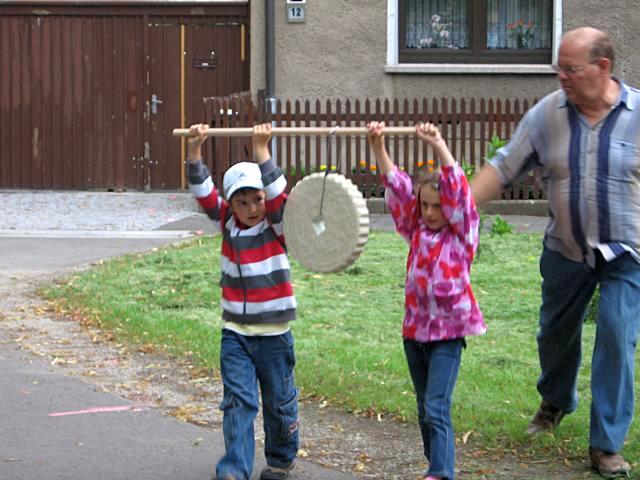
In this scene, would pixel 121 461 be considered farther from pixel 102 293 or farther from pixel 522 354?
pixel 102 293

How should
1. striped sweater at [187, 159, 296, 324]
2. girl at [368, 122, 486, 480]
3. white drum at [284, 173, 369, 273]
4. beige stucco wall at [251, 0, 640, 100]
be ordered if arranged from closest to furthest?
1. girl at [368, 122, 486, 480]
2. white drum at [284, 173, 369, 273]
3. striped sweater at [187, 159, 296, 324]
4. beige stucco wall at [251, 0, 640, 100]

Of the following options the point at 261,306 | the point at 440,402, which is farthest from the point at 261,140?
the point at 440,402

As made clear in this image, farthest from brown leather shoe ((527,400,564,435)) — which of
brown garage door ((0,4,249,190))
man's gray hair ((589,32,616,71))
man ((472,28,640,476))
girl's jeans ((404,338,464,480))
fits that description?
brown garage door ((0,4,249,190))

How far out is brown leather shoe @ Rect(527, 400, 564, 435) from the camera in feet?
19.5

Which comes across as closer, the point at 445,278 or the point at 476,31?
the point at 445,278

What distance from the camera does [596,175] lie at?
5293 mm

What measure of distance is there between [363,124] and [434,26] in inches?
90.8

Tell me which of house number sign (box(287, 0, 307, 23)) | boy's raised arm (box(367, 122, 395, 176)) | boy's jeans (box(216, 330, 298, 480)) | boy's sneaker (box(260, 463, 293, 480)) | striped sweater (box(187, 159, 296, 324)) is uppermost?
house number sign (box(287, 0, 307, 23))

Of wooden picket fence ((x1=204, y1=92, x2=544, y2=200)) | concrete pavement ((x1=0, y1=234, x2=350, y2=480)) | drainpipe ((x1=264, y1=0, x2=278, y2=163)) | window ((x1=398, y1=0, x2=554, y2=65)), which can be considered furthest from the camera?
window ((x1=398, y1=0, x2=554, y2=65))

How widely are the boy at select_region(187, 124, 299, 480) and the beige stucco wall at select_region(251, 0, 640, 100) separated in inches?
458

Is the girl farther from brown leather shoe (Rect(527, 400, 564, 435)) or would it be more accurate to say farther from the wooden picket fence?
the wooden picket fence

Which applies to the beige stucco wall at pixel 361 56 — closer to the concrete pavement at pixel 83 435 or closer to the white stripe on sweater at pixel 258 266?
the concrete pavement at pixel 83 435

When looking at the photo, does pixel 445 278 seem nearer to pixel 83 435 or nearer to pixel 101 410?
pixel 83 435

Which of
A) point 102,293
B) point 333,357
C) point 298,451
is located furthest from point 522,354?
point 102,293
